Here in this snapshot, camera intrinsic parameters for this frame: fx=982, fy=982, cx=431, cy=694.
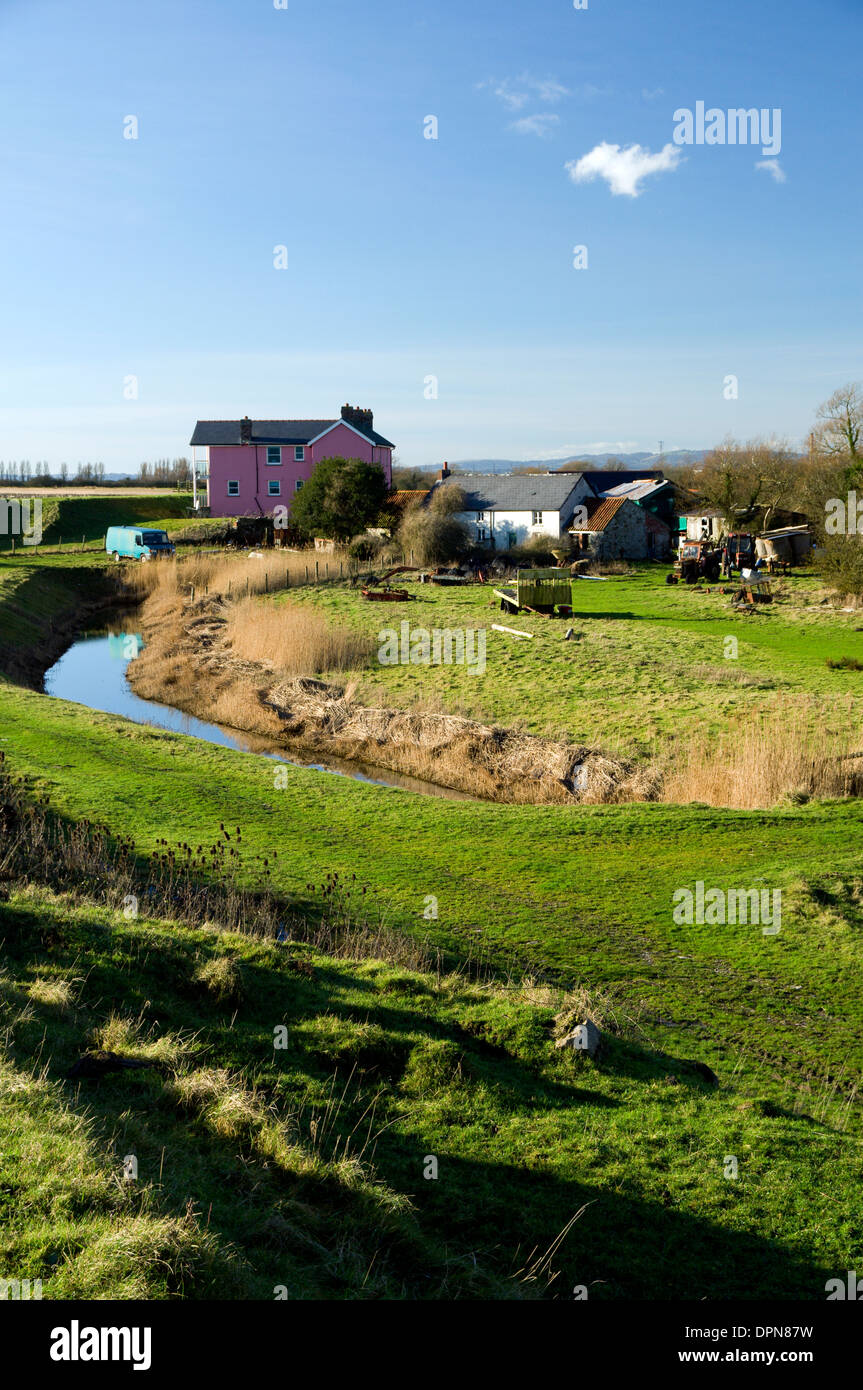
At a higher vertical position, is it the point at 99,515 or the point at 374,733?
the point at 99,515

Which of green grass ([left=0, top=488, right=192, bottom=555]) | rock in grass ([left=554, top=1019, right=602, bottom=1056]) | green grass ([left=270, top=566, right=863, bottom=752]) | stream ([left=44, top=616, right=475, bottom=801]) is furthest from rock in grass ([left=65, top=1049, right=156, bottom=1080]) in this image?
green grass ([left=0, top=488, right=192, bottom=555])

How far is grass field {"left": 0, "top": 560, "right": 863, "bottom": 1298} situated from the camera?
20.2 feet

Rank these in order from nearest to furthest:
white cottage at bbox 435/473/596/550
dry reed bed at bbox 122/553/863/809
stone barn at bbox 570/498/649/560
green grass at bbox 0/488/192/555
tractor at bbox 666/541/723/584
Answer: dry reed bed at bbox 122/553/863/809 → tractor at bbox 666/541/723/584 → stone barn at bbox 570/498/649/560 → white cottage at bbox 435/473/596/550 → green grass at bbox 0/488/192/555

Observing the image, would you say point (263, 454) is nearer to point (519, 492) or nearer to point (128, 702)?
point (519, 492)

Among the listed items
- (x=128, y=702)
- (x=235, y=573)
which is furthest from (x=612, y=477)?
(x=128, y=702)

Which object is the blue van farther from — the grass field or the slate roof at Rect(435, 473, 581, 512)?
the grass field

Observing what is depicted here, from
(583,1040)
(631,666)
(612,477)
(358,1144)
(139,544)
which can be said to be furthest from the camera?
(612,477)

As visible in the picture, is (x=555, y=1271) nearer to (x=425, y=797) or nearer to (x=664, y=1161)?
(x=664, y=1161)

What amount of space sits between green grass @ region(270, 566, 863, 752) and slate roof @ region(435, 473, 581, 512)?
61.2 ft

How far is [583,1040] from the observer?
30.4ft

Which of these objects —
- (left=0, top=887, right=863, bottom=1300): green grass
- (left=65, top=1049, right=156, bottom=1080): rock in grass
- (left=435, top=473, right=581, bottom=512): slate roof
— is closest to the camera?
(left=0, top=887, right=863, bottom=1300): green grass

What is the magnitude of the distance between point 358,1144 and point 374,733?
20.8 metres

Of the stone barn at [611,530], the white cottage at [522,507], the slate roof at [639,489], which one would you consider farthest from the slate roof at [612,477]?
the stone barn at [611,530]

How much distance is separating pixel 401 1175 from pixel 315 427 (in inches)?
2746
